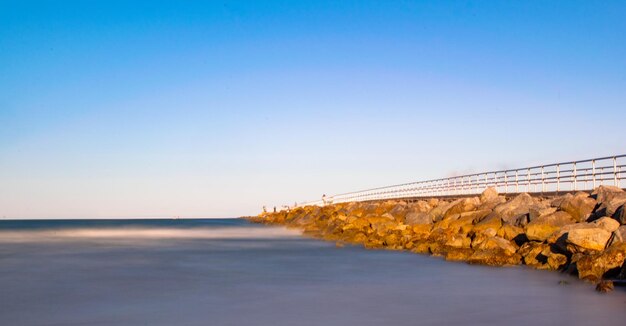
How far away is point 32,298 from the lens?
1430 cm

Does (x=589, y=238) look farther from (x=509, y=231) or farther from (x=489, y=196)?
(x=489, y=196)

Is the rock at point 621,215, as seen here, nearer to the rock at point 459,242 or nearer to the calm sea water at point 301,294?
the calm sea water at point 301,294

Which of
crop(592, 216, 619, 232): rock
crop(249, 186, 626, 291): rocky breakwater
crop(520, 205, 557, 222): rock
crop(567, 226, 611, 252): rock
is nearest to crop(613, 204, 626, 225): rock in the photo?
crop(249, 186, 626, 291): rocky breakwater

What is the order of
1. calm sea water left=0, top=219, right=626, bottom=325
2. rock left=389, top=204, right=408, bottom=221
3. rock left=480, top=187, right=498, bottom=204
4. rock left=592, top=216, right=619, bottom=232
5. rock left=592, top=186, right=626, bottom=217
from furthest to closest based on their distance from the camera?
rock left=389, top=204, right=408, bottom=221 < rock left=480, top=187, right=498, bottom=204 < rock left=592, top=186, right=626, bottom=217 < rock left=592, top=216, right=619, bottom=232 < calm sea water left=0, top=219, right=626, bottom=325

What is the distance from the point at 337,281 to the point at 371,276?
1.12 metres

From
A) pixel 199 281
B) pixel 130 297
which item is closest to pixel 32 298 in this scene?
pixel 130 297

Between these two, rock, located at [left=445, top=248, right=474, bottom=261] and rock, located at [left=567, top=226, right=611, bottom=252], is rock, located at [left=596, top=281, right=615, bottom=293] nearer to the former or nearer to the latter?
rock, located at [left=567, top=226, right=611, bottom=252]

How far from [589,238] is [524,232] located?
4067mm

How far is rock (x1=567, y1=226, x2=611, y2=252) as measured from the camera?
15.0 meters

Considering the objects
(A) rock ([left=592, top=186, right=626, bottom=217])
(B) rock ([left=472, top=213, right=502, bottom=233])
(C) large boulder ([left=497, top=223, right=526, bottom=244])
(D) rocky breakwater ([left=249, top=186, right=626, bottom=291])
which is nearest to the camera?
(D) rocky breakwater ([left=249, top=186, right=626, bottom=291])

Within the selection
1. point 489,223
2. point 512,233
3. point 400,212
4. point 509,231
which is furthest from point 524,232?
point 400,212

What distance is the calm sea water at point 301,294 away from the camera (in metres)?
11.4

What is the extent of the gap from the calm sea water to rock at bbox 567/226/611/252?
847 millimetres

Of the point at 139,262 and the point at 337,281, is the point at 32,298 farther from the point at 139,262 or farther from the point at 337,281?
the point at 139,262
